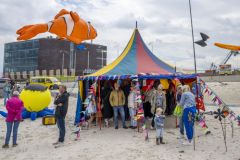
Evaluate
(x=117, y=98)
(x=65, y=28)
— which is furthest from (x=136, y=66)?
(x=65, y=28)

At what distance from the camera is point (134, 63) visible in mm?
10797

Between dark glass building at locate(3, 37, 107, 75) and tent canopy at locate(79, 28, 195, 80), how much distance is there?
54412mm

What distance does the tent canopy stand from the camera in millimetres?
9616

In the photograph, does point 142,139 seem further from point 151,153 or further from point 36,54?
point 36,54

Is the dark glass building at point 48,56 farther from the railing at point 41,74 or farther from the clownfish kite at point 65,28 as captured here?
the clownfish kite at point 65,28

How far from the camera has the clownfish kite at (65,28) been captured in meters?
8.88

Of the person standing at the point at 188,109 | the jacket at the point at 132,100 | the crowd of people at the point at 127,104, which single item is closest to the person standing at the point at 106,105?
the crowd of people at the point at 127,104

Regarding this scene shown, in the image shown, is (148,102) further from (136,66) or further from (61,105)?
(61,105)

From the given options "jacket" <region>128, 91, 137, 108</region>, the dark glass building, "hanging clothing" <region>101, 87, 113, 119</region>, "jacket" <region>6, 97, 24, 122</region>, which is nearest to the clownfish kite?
"hanging clothing" <region>101, 87, 113, 119</region>

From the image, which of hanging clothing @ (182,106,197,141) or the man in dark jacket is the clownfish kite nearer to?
the man in dark jacket

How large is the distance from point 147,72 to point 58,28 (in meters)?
3.46

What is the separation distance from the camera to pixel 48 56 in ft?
233

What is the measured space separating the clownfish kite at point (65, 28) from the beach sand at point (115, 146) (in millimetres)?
3249

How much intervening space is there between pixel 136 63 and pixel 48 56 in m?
63.3
